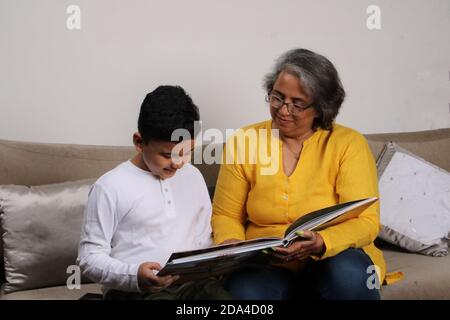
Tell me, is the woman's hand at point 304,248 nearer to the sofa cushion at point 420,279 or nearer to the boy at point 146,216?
the boy at point 146,216

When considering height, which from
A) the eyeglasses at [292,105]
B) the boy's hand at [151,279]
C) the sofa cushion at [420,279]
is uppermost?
the eyeglasses at [292,105]

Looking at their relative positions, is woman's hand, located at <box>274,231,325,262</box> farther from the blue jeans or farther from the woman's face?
the woman's face

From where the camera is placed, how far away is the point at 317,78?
2.03m

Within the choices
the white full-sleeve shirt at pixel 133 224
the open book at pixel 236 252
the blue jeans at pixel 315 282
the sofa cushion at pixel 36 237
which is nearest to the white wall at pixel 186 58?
the sofa cushion at pixel 36 237

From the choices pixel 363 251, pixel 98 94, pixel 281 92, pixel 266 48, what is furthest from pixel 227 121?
pixel 363 251

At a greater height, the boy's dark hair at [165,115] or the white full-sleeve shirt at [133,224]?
the boy's dark hair at [165,115]

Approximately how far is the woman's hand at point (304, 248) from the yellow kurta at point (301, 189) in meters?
0.19

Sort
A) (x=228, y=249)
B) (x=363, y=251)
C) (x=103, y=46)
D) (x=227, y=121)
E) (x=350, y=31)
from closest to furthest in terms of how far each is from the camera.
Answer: (x=228, y=249), (x=363, y=251), (x=103, y=46), (x=227, y=121), (x=350, y=31)

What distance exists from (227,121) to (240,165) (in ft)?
2.04

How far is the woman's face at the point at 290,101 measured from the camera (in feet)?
6.64

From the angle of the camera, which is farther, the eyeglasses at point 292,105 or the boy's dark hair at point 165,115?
the eyeglasses at point 292,105

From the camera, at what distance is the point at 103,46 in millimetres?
2521
